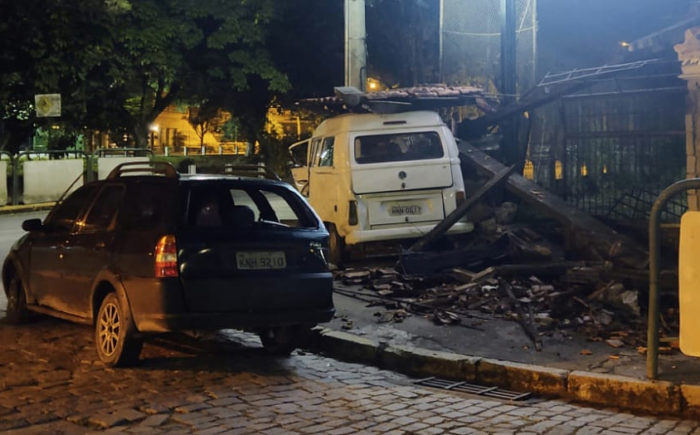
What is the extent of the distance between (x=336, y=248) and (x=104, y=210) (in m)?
4.92

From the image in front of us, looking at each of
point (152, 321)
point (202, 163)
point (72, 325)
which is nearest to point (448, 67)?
point (72, 325)

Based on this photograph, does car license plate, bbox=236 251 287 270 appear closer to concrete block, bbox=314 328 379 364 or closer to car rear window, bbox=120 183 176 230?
car rear window, bbox=120 183 176 230

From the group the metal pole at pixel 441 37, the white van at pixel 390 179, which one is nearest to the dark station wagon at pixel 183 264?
the white van at pixel 390 179

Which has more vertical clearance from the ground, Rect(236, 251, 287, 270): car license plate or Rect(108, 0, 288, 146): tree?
Rect(108, 0, 288, 146): tree

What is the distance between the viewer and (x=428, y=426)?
5.06m

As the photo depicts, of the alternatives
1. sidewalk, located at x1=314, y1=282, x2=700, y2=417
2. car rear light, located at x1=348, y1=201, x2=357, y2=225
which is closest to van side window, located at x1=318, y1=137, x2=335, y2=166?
car rear light, located at x1=348, y1=201, x2=357, y2=225

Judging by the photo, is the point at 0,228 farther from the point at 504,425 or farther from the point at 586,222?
the point at 504,425

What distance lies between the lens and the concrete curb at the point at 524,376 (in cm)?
552

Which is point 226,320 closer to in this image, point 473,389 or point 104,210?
point 104,210

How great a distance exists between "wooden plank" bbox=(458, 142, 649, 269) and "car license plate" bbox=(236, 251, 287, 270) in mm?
4378

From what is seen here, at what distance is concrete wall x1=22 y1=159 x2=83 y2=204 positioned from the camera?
76.9 feet

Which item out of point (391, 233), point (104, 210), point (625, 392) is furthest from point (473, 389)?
point (391, 233)

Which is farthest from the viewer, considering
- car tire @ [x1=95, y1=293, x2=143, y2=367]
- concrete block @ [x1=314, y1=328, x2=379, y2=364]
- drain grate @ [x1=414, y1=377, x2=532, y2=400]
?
concrete block @ [x1=314, y1=328, x2=379, y2=364]

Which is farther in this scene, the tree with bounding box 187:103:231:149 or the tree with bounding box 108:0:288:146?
the tree with bounding box 187:103:231:149
